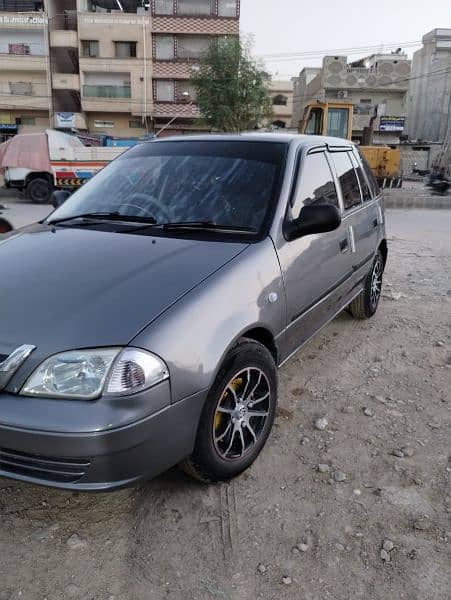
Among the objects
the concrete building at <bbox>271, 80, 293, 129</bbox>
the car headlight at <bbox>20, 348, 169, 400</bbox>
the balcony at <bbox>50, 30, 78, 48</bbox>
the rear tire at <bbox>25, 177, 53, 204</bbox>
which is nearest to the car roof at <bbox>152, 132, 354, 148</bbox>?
the car headlight at <bbox>20, 348, 169, 400</bbox>

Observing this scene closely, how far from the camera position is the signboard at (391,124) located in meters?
44.8

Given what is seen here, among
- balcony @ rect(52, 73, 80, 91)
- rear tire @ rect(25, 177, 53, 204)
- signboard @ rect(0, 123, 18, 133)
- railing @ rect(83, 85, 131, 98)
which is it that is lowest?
rear tire @ rect(25, 177, 53, 204)

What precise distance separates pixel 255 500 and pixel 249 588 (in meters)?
0.52

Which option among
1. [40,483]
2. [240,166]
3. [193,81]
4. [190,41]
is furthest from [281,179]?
[190,41]

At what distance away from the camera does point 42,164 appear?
1684cm

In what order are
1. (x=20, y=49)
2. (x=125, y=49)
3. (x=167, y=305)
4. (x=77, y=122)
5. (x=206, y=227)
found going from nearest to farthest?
(x=167, y=305) → (x=206, y=227) → (x=77, y=122) → (x=20, y=49) → (x=125, y=49)

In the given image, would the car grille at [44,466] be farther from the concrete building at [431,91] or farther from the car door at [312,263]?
the concrete building at [431,91]

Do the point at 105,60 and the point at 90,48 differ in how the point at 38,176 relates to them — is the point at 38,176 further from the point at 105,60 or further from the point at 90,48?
the point at 90,48

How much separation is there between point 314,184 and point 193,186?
832 mm

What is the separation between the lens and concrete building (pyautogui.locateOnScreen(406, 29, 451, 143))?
1801 inches

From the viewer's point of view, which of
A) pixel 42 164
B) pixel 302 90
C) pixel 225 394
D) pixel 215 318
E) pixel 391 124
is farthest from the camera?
pixel 302 90

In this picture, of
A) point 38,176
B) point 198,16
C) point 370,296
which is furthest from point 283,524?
Answer: point 198,16

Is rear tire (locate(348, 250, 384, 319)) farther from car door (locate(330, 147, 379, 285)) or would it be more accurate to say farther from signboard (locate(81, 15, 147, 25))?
signboard (locate(81, 15, 147, 25))

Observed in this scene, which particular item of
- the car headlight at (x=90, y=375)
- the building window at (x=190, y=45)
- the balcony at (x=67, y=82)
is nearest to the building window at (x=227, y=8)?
the building window at (x=190, y=45)
